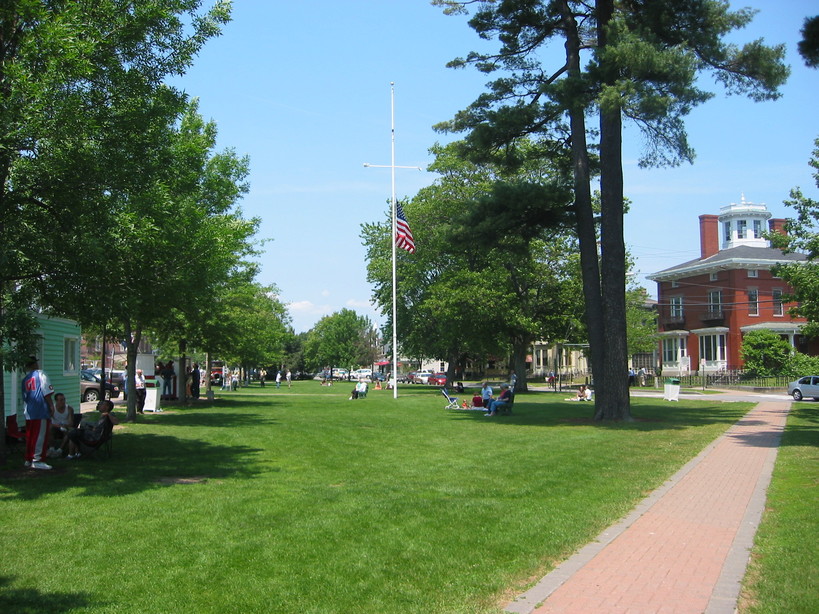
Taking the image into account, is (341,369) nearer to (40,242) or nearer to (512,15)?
(512,15)

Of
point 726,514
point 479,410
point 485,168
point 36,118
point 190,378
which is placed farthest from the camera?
point 485,168

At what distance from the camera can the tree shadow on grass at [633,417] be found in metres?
21.5

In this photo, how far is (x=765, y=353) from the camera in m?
52.3

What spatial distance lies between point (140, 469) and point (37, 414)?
1.75 m

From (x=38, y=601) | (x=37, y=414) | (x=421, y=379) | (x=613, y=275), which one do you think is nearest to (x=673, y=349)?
(x=421, y=379)

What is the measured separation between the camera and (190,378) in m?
37.8

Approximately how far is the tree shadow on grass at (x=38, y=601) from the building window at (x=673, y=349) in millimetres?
61960

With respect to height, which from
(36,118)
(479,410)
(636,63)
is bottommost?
(479,410)

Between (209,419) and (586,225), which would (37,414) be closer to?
(209,419)

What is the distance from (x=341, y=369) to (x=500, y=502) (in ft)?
344

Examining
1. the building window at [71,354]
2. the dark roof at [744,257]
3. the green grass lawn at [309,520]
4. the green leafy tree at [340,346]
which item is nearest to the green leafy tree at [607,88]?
the green grass lawn at [309,520]

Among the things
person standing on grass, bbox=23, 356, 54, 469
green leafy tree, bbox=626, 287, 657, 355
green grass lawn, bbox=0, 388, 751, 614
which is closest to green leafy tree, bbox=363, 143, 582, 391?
green leafy tree, bbox=626, 287, 657, 355

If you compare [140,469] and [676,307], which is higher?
[676,307]

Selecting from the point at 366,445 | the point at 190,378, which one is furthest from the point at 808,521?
the point at 190,378
